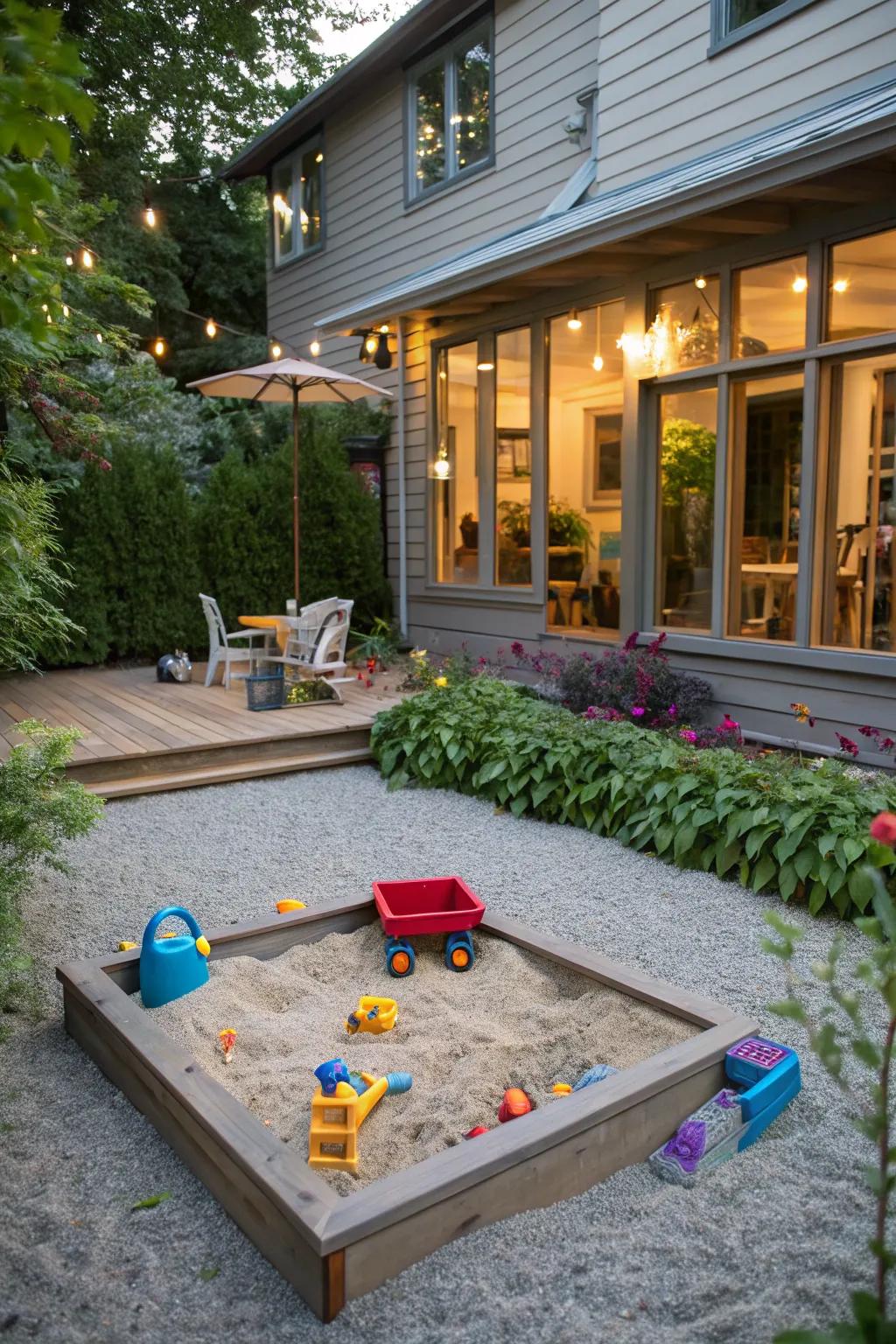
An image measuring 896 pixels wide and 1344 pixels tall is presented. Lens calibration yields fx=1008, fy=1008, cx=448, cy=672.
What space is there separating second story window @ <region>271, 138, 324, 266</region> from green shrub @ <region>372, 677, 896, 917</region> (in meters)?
8.22

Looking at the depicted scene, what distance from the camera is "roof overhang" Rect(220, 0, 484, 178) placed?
9.48 m

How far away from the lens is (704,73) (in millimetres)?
6684

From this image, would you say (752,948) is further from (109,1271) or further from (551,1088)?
(109,1271)

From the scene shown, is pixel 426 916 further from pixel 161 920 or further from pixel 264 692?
pixel 264 692

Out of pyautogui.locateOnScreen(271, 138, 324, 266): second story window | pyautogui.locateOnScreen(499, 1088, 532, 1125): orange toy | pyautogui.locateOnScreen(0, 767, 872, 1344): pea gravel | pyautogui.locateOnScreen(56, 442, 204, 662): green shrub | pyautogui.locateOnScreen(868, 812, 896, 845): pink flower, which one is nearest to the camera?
pyautogui.locateOnScreen(868, 812, 896, 845): pink flower

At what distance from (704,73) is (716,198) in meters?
2.15

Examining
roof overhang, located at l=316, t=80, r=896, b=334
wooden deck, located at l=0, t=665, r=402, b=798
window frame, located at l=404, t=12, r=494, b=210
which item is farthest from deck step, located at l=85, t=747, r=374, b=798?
window frame, located at l=404, t=12, r=494, b=210

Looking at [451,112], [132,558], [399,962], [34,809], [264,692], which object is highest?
[451,112]

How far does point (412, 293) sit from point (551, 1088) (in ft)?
22.3

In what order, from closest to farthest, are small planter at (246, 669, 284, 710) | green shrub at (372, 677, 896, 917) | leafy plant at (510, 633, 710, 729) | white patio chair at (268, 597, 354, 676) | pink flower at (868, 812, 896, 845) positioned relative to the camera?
pink flower at (868, 812, 896, 845) < green shrub at (372, 677, 896, 917) < leafy plant at (510, 633, 710, 729) < small planter at (246, 669, 284, 710) < white patio chair at (268, 597, 354, 676)

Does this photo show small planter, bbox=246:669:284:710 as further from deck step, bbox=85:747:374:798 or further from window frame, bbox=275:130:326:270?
window frame, bbox=275:130:326:270

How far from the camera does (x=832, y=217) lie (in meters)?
5.55

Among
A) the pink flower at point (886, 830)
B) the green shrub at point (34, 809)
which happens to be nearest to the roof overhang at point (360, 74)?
the green shrub at point (34, 809)

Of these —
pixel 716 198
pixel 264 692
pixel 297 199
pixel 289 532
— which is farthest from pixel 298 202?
pixel 716 198
